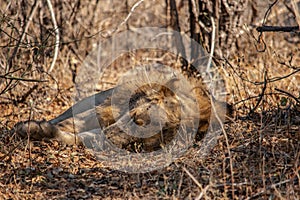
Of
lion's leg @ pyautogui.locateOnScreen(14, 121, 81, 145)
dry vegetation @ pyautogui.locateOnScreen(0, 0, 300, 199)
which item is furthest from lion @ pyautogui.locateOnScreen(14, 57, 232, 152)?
dry vegetation @ pyautogui.locateOnScreen(0, 0, 300, 199)

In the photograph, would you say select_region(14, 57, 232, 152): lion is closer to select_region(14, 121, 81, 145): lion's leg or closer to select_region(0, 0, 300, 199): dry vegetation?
select_region(14, 121, 81, 145): lion's leg

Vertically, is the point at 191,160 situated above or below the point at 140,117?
below

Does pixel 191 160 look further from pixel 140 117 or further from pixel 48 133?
pixel 48 133

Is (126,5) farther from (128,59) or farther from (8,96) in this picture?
(8,96)

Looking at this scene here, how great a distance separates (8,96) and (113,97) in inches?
76.3

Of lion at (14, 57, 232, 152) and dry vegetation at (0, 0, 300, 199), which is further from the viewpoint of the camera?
lion at (14, 57, 232, 152)

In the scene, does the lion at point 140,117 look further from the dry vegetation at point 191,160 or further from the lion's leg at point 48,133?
the dry vegetation at point 191,160

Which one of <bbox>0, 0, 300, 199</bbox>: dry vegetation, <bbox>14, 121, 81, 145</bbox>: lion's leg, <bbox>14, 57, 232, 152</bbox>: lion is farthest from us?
<bbox>14, 121, 81, 145</bbox>: lion's leg

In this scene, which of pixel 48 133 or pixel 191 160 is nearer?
pixel 191 160

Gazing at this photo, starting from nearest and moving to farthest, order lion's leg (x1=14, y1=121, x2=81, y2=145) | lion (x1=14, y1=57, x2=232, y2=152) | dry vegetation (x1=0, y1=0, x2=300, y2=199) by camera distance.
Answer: dry vegetation (x1=0, y1=0, x2=300, y2=199) < lion (x1=14, y1=57, x2=232, y2=152) < lion's leg (x1=14, y1=121, x2=81, y2=145)

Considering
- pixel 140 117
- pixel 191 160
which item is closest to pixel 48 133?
pixel 140 117

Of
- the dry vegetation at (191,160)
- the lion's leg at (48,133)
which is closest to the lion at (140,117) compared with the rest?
the lion's leg at (48,133)

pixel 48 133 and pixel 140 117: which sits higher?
pixel 140 117

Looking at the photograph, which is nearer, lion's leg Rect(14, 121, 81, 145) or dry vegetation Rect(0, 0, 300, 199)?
dry vegetation Rect(0, 0, 300, 199)
